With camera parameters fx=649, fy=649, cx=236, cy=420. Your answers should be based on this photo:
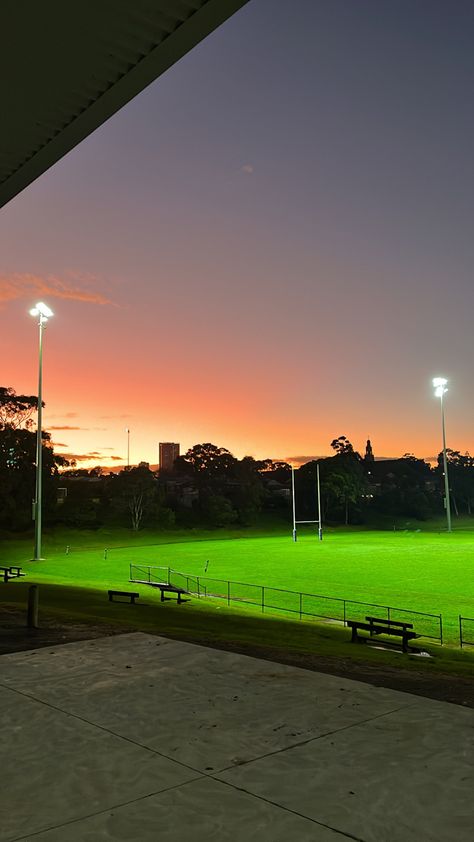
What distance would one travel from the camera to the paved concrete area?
4.77 meters

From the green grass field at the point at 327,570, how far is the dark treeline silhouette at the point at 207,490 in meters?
16.5

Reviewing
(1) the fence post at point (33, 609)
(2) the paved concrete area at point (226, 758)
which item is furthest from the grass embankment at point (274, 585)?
(2) the paved concrete area at point (226, 758)

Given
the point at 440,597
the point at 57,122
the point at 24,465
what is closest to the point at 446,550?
the point at 440,597

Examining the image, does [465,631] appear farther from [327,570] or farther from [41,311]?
[41,311]

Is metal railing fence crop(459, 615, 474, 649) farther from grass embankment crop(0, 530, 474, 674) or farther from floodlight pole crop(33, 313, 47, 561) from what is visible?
floodlight pole crop(33, 313, 47, 561)

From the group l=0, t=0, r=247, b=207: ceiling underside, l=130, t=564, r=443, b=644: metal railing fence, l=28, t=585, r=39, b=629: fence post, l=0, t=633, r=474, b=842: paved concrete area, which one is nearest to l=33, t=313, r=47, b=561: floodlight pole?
l=130, t=564, r=443, b=644: metal railing fence

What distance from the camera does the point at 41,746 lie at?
6.29 metres

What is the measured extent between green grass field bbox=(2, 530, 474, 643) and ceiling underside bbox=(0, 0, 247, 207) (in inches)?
751

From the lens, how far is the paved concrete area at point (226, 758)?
4766 millimetres

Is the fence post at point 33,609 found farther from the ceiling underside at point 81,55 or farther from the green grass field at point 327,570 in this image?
the green grass field at point 327,570

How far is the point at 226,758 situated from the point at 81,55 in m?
6.05

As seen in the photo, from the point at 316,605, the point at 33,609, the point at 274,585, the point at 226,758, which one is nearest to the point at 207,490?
the point at 274,585

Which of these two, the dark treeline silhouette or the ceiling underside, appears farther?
the dark treeline silhouette

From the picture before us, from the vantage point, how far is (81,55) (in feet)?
16.0
